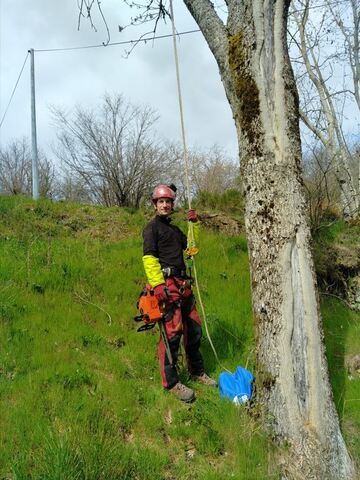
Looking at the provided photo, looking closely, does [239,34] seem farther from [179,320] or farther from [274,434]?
[274,434]

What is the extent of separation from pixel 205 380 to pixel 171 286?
1.06 meters

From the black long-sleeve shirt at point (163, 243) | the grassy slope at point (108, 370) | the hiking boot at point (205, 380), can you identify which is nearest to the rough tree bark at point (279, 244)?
the grassy slope at point (108, 370)

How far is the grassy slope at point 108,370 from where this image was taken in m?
3.29

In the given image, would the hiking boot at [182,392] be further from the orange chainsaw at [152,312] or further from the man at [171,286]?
the orange chainsaw at [152,312]

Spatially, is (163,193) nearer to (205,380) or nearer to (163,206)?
(163,206)

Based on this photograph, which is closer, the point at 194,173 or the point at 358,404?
the point at 358,404

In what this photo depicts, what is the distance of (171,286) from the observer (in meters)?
4.55

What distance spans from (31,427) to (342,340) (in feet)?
13.2

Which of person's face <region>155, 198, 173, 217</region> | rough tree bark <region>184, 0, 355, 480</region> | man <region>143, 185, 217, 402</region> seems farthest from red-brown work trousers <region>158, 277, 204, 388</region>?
rough tree bark <region>184, 0, 355, 480</region>

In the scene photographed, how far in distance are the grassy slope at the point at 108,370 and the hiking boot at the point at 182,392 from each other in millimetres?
62

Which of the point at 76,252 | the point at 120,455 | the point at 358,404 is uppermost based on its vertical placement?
the point at 76,252

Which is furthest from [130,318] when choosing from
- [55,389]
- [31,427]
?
[31,427]

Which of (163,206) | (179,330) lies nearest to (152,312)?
(179,330)

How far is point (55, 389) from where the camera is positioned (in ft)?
13.1
